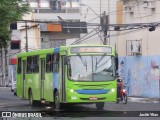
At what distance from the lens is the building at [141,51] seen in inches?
1404

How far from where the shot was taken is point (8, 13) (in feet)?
85.4

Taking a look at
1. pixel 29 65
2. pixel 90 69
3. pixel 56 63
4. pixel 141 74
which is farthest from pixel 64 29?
pixel 90 69

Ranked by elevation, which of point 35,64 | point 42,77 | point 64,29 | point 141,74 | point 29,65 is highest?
point 64,29

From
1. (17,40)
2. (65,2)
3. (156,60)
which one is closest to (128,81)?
(156,60)

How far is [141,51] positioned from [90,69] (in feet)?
59.8

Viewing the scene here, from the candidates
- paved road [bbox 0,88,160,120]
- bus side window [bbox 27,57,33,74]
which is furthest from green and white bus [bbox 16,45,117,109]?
bus side window [bbox 27,57,33,74]

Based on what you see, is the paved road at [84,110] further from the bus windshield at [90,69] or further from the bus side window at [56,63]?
the bus side window at [56,63]

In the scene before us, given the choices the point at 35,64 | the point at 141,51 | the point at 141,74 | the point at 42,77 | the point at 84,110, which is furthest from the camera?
the point at 141,51

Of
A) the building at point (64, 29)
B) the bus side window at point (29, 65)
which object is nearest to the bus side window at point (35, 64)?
the bus side window at point (29, 65)

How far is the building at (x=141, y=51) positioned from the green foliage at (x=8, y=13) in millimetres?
9130

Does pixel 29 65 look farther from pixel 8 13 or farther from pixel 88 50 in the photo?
pixel 88 50

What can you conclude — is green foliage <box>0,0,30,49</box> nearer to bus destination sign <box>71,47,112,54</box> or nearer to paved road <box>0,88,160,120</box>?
paved road <box>0,88,160,120</box>

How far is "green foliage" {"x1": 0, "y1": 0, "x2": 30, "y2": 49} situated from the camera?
84.8ft

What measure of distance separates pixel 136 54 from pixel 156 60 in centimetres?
363
